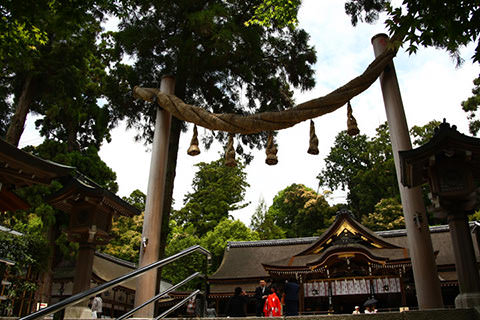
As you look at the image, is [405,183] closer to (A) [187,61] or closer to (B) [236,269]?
(A) [187,61]

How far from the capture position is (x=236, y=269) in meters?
17.7

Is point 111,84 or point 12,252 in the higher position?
point 111,84

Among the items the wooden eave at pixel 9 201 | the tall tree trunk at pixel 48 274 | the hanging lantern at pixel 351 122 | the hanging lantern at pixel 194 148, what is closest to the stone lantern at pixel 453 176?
the hanging lantern at pixel 351 122

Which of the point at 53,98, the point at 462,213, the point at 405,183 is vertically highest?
the point at 53,98

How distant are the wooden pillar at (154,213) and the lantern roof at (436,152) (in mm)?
3364

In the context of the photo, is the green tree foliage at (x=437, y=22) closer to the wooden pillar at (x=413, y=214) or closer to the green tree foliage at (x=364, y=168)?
the wooden pillar at (x=413, y=214)

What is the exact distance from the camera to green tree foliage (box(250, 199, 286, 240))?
28.1m

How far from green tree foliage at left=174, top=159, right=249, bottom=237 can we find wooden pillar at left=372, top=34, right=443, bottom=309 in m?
Result: 23.2

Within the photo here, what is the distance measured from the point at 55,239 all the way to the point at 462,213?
12.8m

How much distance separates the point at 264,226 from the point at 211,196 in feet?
15.6

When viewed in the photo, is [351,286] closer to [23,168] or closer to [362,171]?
[23,168]

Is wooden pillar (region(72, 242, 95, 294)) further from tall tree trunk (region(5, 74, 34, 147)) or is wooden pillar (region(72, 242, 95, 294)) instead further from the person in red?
tall tree trunk (region(5, 74, 34, 147))

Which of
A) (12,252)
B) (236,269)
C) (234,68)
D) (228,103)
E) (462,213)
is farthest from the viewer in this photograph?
(236,269)

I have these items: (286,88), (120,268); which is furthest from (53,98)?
(120,268)
